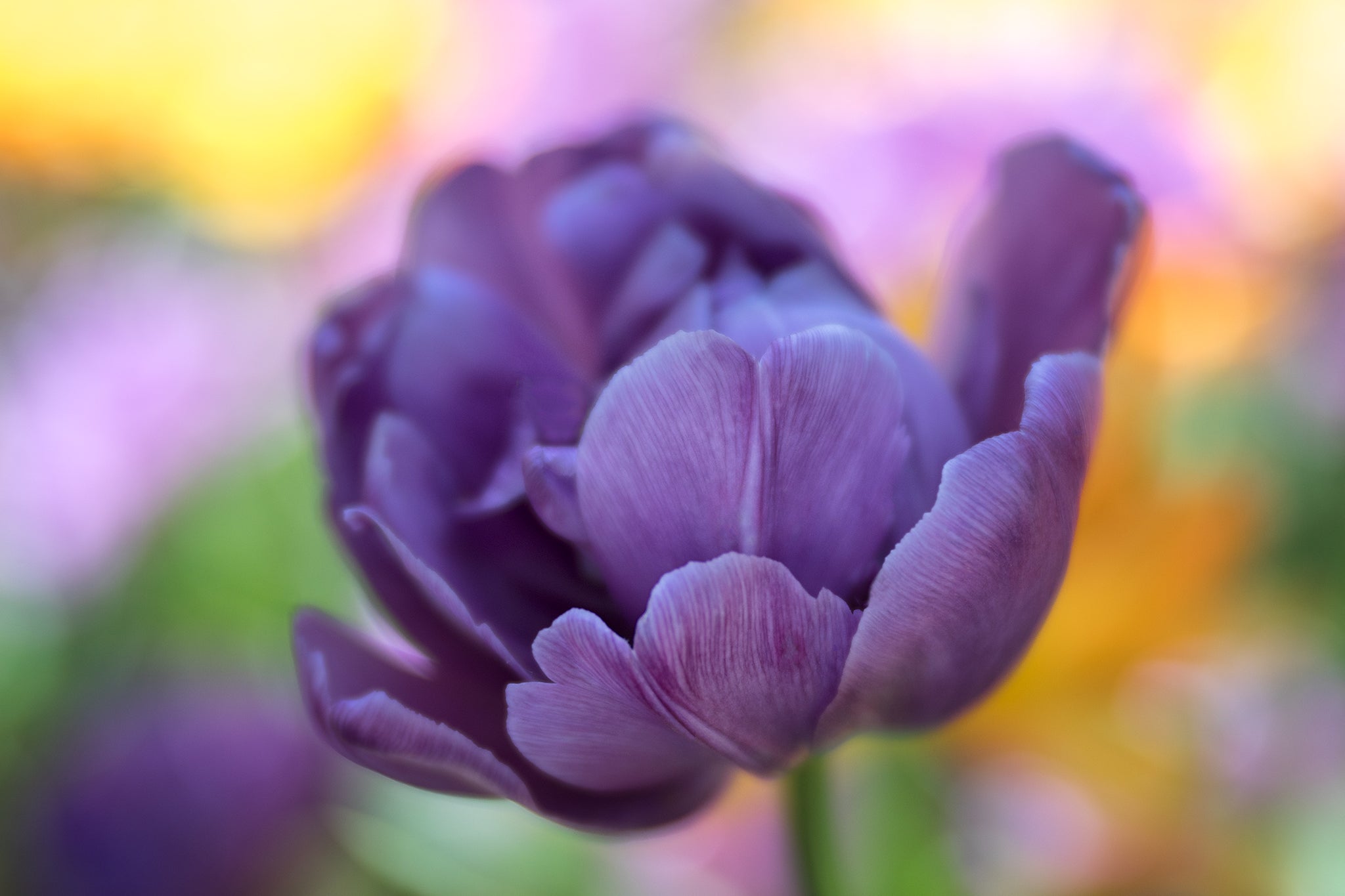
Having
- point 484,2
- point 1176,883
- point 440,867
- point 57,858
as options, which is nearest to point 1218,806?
point 1176,883

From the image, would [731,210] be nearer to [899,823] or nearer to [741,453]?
[741,453]

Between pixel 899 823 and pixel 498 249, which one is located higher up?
pixel 498 249

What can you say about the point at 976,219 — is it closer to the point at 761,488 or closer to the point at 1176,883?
the point at 761,488

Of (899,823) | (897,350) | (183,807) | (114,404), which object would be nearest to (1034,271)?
(897,350)

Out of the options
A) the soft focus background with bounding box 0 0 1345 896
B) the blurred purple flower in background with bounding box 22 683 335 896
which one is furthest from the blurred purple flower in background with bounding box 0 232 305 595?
the blurred purple flower in background with bounding box 22 683 335 896

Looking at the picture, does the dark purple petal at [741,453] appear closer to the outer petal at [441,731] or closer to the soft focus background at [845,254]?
the outer petal at [441,731]

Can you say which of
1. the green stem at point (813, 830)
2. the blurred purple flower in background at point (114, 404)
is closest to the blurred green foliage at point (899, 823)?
the green stem at point (813, 830)

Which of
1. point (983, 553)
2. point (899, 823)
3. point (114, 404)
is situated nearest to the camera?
point (983, 553)
